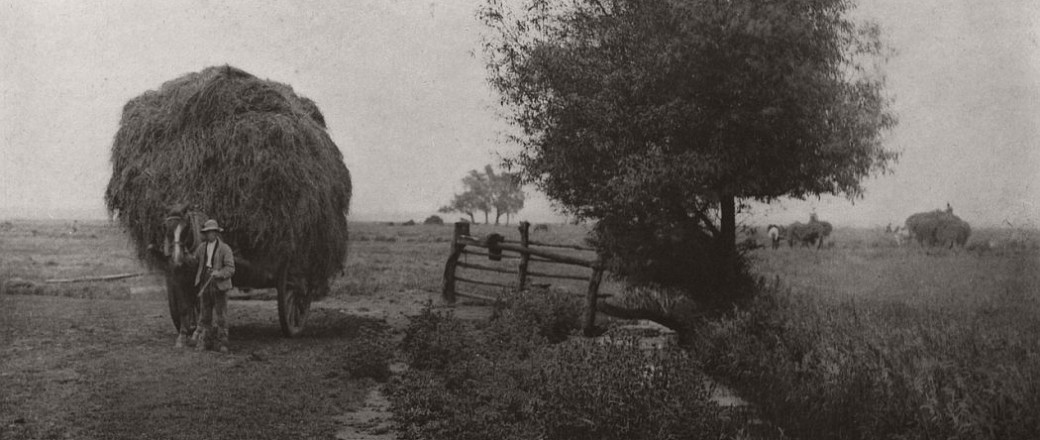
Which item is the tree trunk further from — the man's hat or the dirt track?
the man's hat

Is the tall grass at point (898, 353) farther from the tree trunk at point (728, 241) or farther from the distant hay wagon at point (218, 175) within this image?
the distant hay wagon at point (218, 175)

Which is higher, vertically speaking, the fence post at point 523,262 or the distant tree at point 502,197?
the distant tree at point 502,197

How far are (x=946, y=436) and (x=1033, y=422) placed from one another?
0.57m

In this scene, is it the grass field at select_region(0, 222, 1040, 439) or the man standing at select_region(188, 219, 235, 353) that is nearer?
the grass field at select_region(0, 222, 1040, 439)

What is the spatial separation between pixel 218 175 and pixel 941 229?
62.5 feet

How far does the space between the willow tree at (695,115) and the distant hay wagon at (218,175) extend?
12.3ft

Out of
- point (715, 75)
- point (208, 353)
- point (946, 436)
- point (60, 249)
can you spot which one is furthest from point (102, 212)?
point (60, 249)

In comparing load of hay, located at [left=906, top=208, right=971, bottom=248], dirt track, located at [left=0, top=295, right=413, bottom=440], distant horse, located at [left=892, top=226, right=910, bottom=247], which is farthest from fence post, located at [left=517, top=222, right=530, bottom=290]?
load of hay, located at [left=906, top=208, right=971, bottom=248]

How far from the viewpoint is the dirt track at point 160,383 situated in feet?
21.0

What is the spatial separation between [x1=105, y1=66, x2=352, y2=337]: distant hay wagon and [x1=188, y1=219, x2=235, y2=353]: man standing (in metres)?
0.24

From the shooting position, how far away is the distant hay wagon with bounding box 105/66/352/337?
32.6 ft

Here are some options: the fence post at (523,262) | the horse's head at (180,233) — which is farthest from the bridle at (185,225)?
the fence post at (523,262)

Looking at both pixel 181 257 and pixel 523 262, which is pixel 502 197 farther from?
pixel 181 257

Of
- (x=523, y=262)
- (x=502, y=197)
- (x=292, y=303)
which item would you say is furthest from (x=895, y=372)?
(x=502, y=197)
